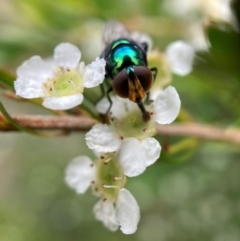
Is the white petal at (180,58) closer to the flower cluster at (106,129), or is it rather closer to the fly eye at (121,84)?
the flower cluster at (106,129)

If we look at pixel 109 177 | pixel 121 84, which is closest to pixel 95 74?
pixel 121 84

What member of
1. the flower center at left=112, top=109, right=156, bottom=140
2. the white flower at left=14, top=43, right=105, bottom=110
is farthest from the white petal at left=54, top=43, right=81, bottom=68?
the flower center at left=112, top=109, right=156, bottom=140

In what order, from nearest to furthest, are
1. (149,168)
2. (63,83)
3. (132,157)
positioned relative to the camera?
(132,157) → (63,83) → (149,168)

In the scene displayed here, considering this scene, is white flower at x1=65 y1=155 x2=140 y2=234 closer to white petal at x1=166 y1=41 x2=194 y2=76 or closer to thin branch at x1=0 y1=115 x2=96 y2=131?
thin branch at x1=0 y1=115 x2=96 y2=131

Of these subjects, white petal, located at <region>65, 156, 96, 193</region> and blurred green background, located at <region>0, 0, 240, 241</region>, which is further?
blurred green background, located at <region>0, 0, 240, 241</region>

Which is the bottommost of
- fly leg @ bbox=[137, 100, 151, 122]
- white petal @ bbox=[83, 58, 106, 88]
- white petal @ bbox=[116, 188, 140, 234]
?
white petal @ bbox=[116, 188, 140, 234]

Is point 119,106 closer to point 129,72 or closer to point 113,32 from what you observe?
point 129,72

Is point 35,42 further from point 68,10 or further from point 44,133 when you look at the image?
point 44,133

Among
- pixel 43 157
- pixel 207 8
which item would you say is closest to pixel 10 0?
pixel 207 8
